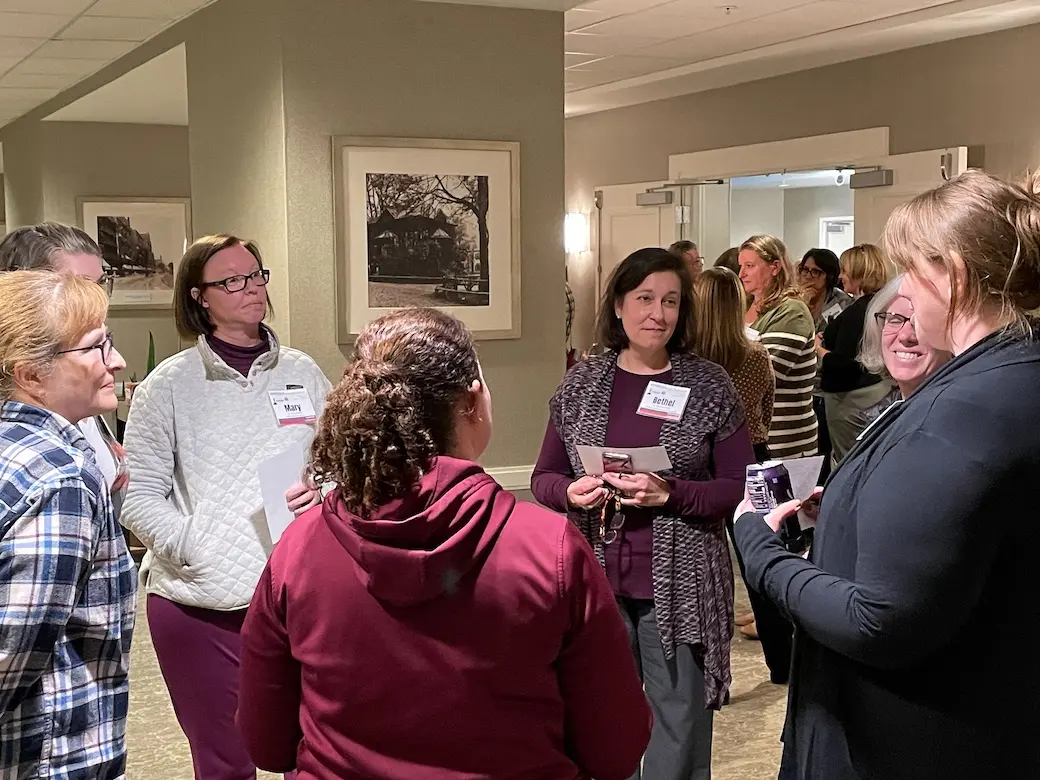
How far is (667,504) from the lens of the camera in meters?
2.52

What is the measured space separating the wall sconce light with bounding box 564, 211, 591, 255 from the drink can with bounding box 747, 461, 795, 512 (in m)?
7.35

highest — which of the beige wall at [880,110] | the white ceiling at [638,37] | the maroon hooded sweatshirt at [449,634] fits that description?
the white ceiling at [638,37]

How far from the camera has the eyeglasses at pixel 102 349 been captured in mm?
1619

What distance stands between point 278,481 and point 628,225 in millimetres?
6441

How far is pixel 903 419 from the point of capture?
4.65 feet

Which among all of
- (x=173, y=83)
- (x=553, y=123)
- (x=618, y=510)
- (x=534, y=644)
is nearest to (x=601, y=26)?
(x=553, y=123)

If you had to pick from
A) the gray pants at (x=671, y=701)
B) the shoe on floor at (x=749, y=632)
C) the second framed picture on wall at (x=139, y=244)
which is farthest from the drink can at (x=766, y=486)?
the second framed picture on wall at (x=139, y=244)

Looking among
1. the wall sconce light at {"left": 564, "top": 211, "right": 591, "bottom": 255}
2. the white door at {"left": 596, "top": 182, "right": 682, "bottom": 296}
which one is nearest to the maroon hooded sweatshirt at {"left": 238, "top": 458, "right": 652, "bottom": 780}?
the white door at {"left": 596, "top": 182, "right": 682, "bottom": 296}

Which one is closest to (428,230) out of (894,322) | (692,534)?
(692,534)

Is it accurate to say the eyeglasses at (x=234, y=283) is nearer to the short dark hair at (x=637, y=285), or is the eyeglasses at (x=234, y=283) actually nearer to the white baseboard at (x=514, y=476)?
the short dark hair at (x=637, y=285)

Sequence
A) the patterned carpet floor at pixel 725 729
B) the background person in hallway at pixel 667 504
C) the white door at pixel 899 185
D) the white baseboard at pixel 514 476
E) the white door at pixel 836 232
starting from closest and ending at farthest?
the background person in hallway at pixel 667 504, the patterned carpet floor at pixel 725 729, the white baseboard at pixel 514 476, the white door at pixel 899 185, the white door at pixel 836 232

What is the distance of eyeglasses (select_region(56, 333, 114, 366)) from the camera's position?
1.62 metres

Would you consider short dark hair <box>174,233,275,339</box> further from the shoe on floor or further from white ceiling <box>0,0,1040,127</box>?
the shoe on floor

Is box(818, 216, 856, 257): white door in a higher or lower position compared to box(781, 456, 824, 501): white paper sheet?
higher
